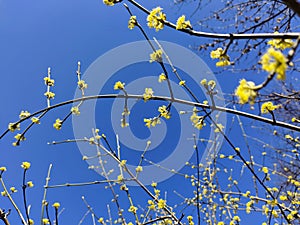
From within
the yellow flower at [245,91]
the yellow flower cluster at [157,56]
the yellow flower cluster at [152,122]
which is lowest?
the yellow flower at [245,91]

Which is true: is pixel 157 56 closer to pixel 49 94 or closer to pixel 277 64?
pixel 49 94

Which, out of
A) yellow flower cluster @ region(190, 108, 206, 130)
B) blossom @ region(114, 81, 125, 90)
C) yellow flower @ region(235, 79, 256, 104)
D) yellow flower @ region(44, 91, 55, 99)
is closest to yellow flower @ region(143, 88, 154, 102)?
blossom @ region(114, 81, 125, 90)

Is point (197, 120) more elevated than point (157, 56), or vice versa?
point (157, 56)

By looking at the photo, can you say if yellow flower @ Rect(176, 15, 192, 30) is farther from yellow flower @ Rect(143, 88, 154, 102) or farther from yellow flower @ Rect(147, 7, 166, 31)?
yellow flower @ Rect(143, 88, 154, 102)

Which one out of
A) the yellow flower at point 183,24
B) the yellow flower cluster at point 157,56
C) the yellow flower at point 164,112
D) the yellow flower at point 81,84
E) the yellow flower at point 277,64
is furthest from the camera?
the yellow flower at point 81,84

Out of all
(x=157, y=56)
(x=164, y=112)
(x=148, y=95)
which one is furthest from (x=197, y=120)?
(x=157, y=56)

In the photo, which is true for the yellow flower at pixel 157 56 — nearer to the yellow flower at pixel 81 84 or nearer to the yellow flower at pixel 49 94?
the yellow flower at pixel 81 84

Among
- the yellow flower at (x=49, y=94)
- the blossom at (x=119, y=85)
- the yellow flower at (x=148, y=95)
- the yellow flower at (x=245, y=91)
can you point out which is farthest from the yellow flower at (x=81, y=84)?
the yellow flower at (x=245, y=91)

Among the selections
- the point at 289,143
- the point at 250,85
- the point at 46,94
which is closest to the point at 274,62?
the point at 250,85

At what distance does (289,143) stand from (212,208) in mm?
1632

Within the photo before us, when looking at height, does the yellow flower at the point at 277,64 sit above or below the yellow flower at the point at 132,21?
below

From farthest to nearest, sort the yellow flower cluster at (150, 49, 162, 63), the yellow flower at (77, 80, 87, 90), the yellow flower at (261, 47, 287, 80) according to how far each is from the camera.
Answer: the yellow flower at (77, 80, 87, 90), the yellow flower cluster at (150, 49, 162, 63), the yellow flower at (261, 47, 287, 80)

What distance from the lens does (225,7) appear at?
3.63 m

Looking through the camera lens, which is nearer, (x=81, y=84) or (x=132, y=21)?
(x=132, y=21)
